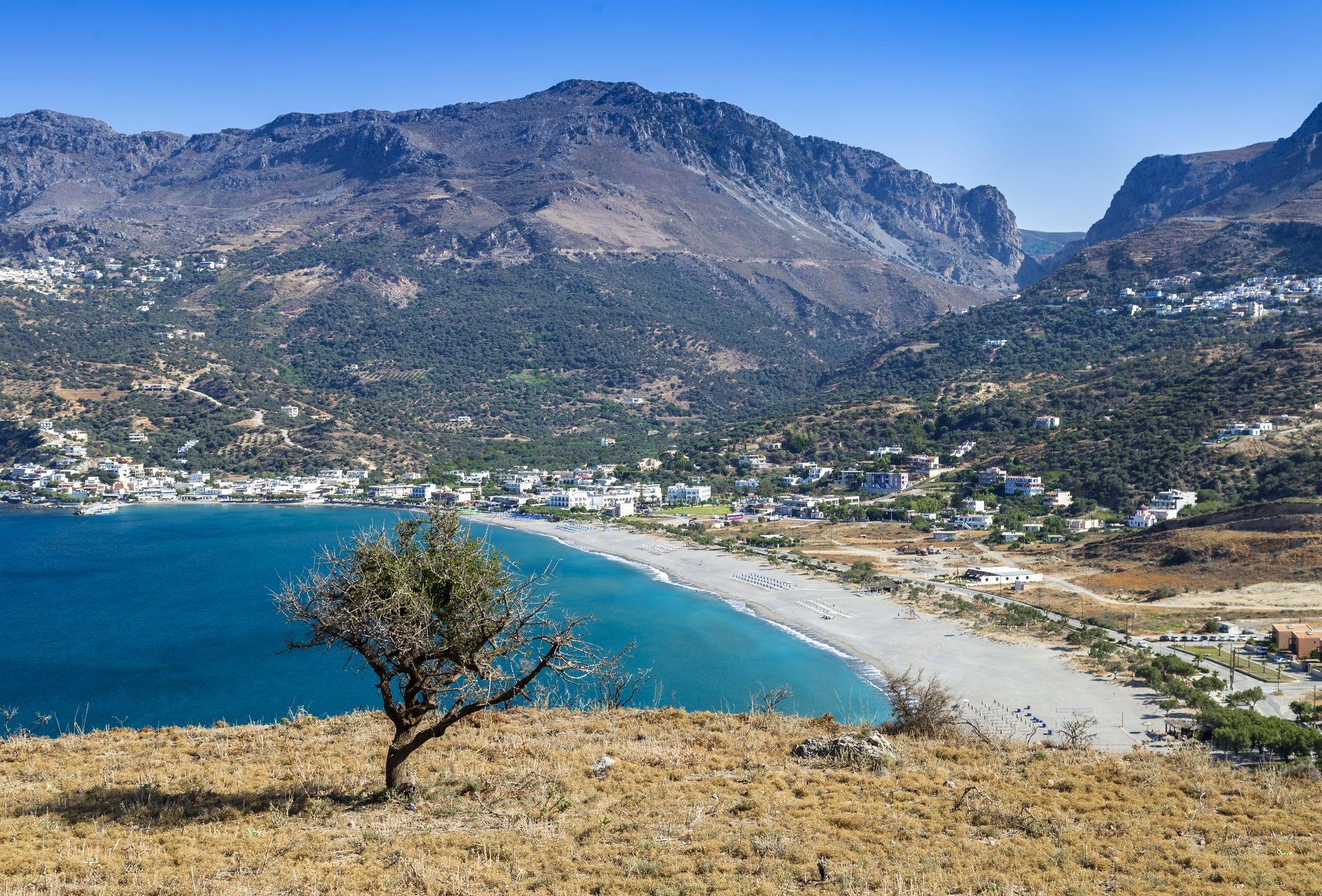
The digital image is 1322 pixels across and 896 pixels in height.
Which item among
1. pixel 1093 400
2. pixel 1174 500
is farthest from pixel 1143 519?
pixel 1093 400

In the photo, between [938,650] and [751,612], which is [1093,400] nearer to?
[751,612]

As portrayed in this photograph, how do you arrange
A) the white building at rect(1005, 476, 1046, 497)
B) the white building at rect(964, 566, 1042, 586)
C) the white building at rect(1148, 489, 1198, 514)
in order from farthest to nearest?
the white building at rect(1005, 476, 1046, 497)
the white building at rect(1148, 489, 1198, 514)
the white building at rect(964, 566, 1042, 586)

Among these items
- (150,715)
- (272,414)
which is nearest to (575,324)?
(272,414)

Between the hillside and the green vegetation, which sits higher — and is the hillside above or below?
above

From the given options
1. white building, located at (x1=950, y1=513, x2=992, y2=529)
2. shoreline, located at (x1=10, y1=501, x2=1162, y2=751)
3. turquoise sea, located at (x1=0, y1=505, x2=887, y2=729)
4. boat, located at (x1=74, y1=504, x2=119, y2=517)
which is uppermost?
white building, located at (x1=950, y1=513, x2=992, y2=529)

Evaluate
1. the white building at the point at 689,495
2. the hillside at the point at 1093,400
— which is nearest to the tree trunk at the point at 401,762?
the hillside at the point at 1093,400

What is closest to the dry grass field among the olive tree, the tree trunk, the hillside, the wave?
the tree trunk

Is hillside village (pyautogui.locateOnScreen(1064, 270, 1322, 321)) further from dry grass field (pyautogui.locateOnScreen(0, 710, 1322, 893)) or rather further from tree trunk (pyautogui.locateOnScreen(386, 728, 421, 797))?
tree trunk (pyautogui.locateOnScreen(386, 728, 421, 797))
